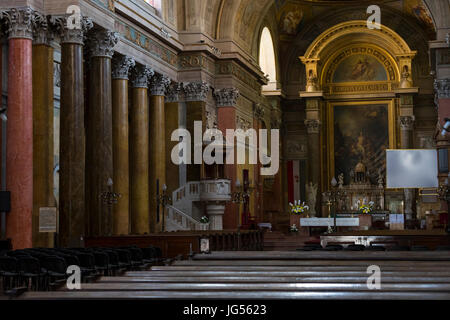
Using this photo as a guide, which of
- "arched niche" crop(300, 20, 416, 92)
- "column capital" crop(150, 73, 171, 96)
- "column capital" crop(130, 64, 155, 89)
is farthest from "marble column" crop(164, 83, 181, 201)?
"arched niche" crop(300, 20, 416, 92)

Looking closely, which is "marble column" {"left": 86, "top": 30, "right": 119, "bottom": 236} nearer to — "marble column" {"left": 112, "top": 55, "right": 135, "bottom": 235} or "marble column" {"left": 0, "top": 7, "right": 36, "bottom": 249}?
"marble column" {"left": 112, "top": 55, "right": 135, "bottom": 235}

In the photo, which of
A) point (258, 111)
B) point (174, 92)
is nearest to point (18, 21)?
point (174, 92)

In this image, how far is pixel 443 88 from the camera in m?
29.4

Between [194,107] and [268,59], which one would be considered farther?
[268,59]

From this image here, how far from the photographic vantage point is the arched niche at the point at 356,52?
3909 cm

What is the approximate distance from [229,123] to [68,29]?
12912 millimetres

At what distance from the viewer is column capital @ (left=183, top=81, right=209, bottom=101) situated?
2878 centimetres

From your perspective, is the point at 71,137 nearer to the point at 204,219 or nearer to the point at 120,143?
the point at 120,143

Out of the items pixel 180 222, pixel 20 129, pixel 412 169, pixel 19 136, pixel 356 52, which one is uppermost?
pixel 356 52

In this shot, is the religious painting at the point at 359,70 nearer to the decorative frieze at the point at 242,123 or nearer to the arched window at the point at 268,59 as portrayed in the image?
the arched window at the point at 268,59

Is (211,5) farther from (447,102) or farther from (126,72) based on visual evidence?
(447,102)

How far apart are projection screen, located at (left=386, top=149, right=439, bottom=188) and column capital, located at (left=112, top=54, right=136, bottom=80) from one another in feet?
44.4

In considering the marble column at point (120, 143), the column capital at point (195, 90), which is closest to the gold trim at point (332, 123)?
the column capital at point (195, 90)

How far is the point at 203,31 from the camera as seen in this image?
1155 inches
